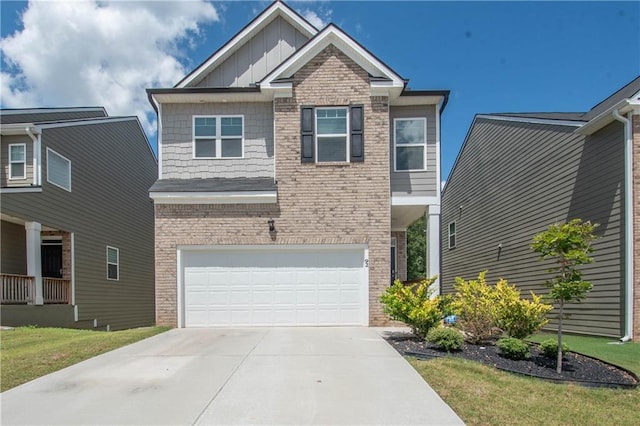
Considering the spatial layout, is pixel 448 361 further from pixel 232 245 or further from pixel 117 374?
pixel 232 245

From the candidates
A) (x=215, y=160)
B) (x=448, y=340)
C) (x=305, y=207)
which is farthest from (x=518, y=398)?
(x=215, y=160)

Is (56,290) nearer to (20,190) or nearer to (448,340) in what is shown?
(20,190)

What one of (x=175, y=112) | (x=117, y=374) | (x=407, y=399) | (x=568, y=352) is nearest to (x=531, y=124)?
(x=568, y=352)

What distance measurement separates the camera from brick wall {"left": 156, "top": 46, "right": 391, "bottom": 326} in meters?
12.4

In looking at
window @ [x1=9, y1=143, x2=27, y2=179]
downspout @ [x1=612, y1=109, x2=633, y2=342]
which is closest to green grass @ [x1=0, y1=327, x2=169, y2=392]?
window @ [x1=9, y1=143, x2=27, y2=179]

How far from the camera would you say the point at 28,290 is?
47.1 ft

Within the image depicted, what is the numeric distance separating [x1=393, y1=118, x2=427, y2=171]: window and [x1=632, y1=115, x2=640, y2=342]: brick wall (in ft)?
15.5

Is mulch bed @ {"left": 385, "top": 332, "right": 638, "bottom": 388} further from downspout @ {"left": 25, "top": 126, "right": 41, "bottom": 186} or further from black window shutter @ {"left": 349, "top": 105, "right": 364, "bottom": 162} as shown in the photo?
downspout @ {"left": 25, "top": 126, "right": 41, "bottom": 186}

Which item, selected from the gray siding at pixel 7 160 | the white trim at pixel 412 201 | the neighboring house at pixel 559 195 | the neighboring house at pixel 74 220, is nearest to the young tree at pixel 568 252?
the neighboring house at pixel 559 195

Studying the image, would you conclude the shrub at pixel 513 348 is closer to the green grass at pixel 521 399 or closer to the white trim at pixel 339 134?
the green grass at pixel 521 399

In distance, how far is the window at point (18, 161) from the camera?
48.7 ft

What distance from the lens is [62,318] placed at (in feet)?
50.0

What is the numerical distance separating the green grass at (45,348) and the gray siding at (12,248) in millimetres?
4176

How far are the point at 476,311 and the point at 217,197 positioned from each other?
676 cm
